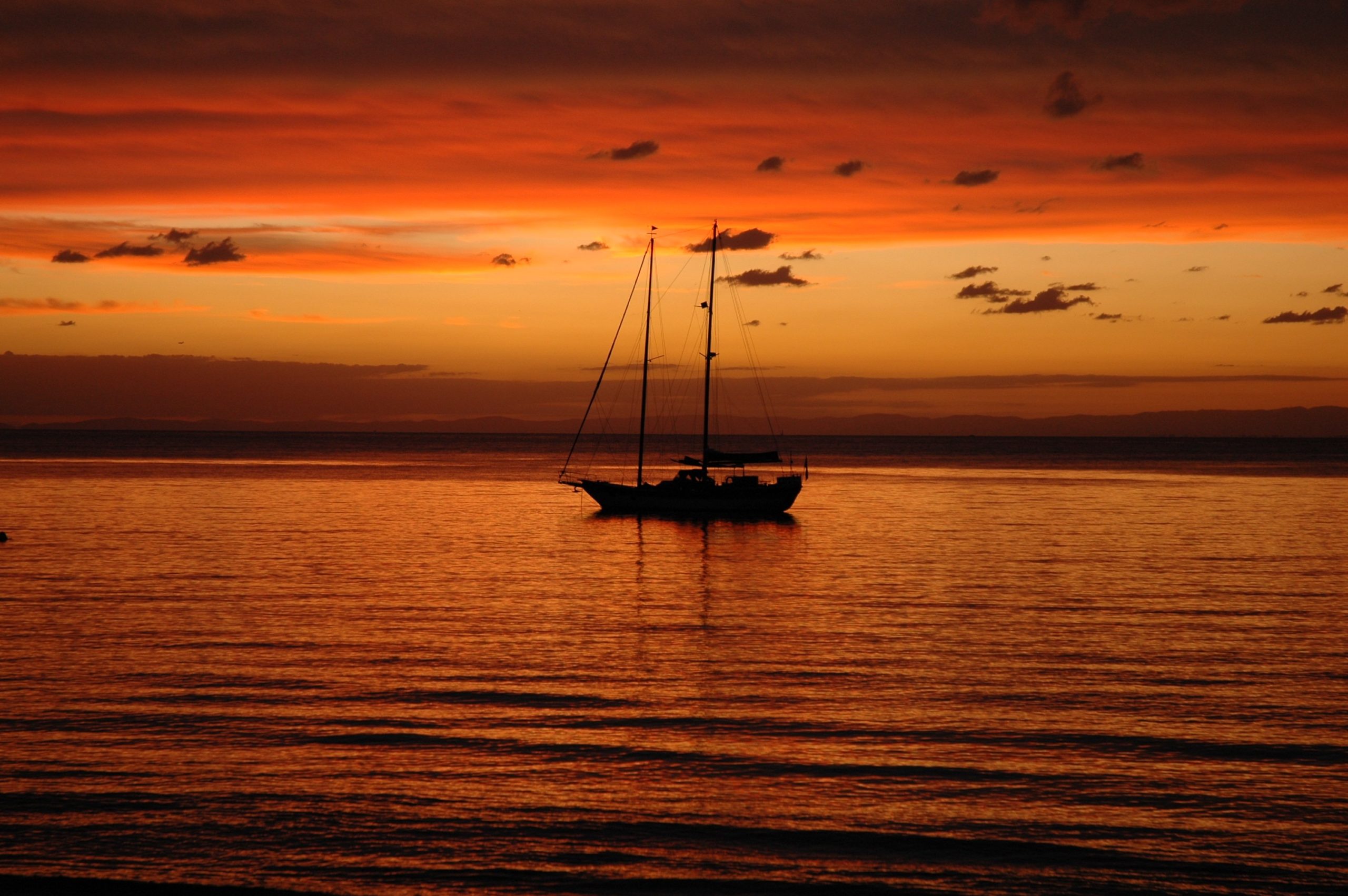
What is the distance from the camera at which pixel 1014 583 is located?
152 ft

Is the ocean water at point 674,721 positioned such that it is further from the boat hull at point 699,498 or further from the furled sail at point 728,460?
the furled sail at point 728,460

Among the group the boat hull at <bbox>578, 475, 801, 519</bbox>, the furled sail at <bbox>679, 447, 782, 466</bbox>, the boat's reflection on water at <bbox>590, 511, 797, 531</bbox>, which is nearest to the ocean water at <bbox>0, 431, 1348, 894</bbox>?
the boat hull at <bbox>578, 475, 801, 519</bbox>

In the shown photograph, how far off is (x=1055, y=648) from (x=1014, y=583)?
1442 centimetres

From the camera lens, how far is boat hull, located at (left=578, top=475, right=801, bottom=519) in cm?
8044

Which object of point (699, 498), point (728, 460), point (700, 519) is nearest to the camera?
point (699, 498)

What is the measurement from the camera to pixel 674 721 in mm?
24062

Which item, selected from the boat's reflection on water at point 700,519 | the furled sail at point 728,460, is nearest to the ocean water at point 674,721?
the boat's reflection on water at point 700,519

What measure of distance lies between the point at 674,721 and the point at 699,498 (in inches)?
2215

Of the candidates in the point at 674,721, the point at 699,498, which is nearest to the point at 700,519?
the point at 699,498

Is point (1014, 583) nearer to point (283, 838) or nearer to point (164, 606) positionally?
point (164, 606)

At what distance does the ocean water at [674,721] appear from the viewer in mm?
16562

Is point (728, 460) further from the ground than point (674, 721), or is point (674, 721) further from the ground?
point (728, 460)

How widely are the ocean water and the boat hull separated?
23.6 metres

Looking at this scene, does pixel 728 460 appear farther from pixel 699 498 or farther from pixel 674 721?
pixel 674 721
